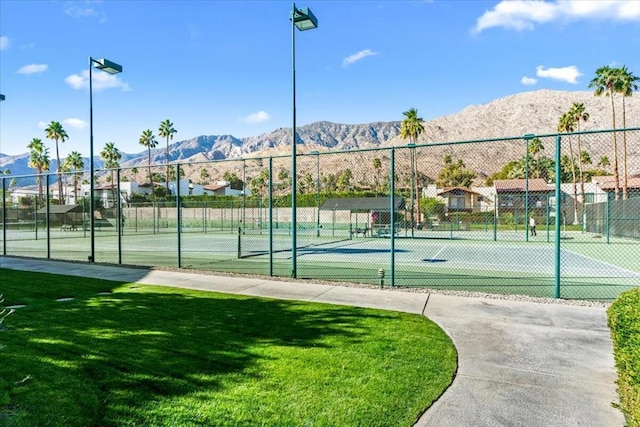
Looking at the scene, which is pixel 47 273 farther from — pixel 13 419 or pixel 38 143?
pixel 38 143

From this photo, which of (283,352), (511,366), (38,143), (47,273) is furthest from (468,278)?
(38,143)

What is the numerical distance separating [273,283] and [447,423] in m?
6.31

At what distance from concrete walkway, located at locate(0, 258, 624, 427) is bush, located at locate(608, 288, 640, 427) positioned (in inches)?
9.0

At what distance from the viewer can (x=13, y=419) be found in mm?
2896

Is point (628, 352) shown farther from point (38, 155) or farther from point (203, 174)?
point (203, 174)

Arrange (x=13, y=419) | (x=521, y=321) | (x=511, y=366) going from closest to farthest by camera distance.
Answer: (x=13, y=419) < (x=511, y=366) < (x=521, y=321)

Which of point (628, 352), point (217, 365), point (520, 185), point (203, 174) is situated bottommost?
point (217, 365)

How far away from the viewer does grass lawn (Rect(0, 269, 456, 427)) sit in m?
3.17

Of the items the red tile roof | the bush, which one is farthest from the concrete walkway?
the red tile roof

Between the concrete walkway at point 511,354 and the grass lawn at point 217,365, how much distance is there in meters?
0.29

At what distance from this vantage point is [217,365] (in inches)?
160

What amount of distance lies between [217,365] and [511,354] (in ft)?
11.3

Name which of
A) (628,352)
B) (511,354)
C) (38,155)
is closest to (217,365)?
(511,354)

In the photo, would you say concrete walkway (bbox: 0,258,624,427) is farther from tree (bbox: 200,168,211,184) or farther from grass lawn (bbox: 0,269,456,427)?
tree (bbox: 200,168,211,184)
